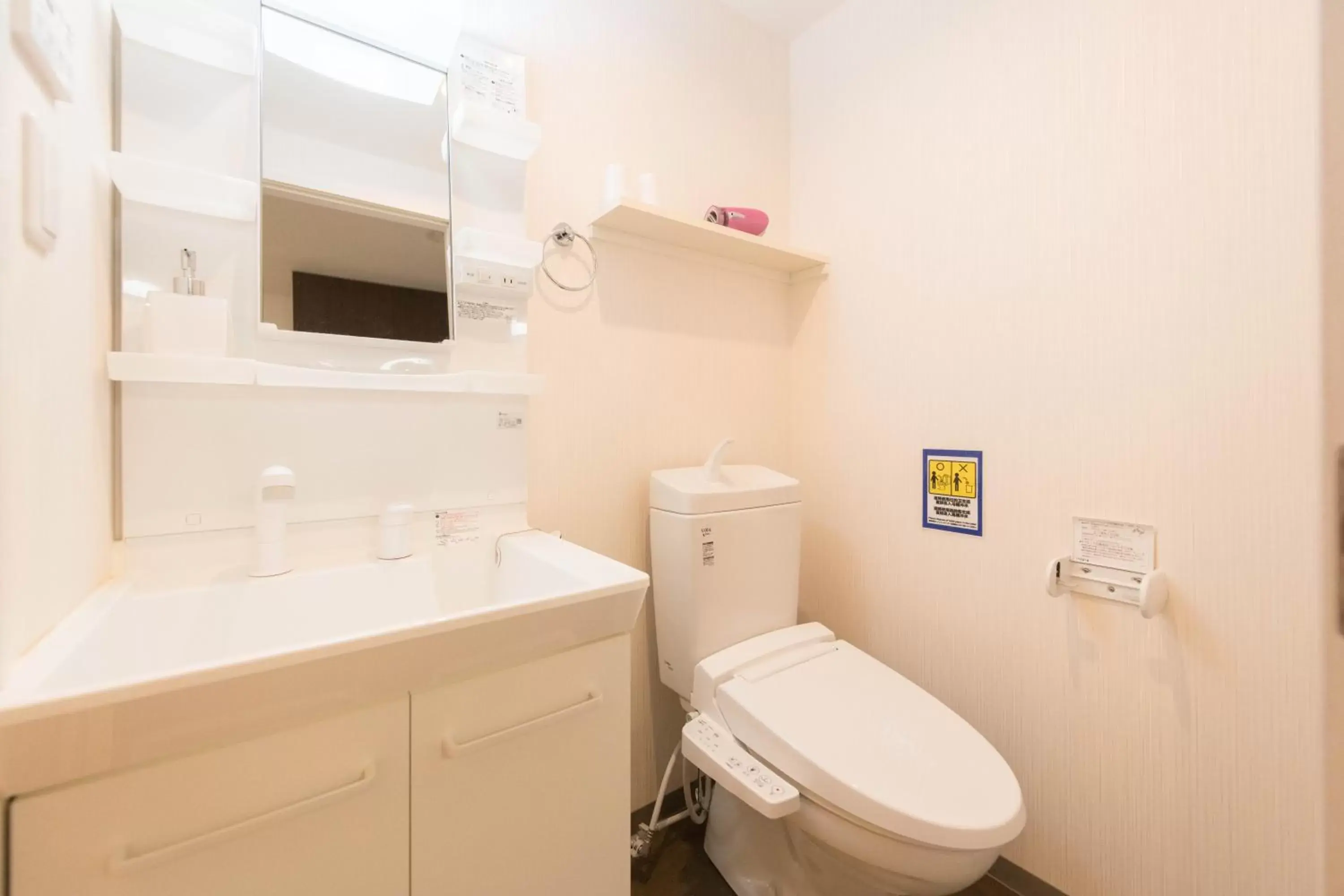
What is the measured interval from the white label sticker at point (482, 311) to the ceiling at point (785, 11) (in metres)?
1.15

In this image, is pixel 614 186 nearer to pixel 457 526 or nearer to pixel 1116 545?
pixel 457 526

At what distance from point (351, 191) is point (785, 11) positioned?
133cm

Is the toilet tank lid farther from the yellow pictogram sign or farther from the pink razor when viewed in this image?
the pink razor

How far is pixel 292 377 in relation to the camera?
87 cm

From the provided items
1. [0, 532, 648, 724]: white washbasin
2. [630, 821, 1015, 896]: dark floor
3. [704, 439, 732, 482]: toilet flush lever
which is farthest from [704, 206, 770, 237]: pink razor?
[630, 821, 1015, 896]: dark floor

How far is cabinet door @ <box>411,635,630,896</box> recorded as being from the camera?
0.66m

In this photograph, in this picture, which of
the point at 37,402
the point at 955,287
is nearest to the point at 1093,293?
the point at 955,287

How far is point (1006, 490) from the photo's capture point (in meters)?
1.20

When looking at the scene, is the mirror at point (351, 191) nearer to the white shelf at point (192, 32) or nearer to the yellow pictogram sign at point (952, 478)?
the white shelf at point (192, 32)

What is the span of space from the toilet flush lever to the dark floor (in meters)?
0.88

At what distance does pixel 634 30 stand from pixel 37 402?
140 centimetres

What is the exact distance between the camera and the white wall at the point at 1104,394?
0.88 m

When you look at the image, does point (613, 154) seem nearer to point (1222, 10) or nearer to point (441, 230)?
point (441, 230)

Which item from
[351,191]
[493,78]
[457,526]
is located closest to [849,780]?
[457,526]
